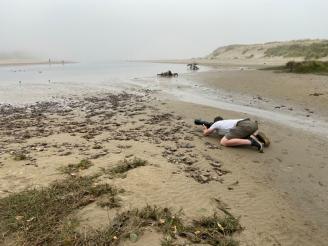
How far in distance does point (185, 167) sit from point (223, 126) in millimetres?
2844

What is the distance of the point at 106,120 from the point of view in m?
14.3

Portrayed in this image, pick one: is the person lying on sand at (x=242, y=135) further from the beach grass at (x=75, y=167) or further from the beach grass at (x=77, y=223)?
the beach grass at (x=77, y=223)

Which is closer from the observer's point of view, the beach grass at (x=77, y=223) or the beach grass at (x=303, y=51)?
the beach grass at (x=77, y=223)

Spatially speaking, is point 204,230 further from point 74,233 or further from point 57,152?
point 57,152

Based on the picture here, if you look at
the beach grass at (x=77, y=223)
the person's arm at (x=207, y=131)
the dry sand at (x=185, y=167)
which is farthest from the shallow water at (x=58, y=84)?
the beach grass at (x=77, y=223)

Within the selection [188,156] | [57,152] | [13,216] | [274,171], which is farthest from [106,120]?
[13,216]

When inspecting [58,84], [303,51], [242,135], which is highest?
[242,135]

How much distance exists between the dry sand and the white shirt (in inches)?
15.8

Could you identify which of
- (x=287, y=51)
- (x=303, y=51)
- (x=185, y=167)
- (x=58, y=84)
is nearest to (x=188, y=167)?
(x=185, y=167)

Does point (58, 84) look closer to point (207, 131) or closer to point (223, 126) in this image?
point (207, 131)

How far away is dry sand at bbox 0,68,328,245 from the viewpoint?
6469 millimetres

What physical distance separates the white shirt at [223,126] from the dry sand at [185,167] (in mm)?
401

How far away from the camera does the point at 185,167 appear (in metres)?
8.79

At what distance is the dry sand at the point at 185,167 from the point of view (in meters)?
6.47
